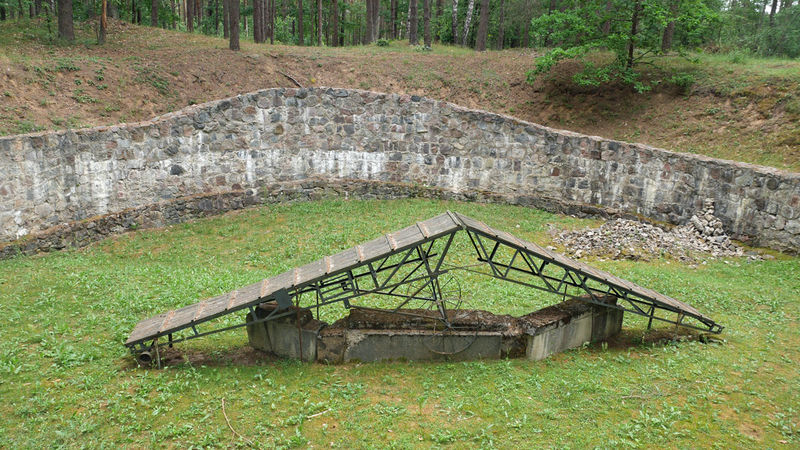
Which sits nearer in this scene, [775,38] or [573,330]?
[573,330]

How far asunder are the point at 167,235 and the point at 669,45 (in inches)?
812

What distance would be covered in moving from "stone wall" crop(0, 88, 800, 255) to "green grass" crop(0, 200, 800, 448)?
267cm

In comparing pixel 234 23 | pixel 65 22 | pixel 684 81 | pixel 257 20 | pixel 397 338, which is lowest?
pixel 397 338

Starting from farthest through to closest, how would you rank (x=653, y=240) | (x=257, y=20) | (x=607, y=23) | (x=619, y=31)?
(x=257, y=20) < (x=607, y=23) < (x=619, y=31) < (x=653, y=240)

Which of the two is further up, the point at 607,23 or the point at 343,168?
the point at 607,23

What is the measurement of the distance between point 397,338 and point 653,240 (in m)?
8.72

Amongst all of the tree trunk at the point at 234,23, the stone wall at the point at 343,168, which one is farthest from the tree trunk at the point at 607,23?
the tree trunk at the point at 234,23

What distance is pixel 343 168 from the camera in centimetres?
1769

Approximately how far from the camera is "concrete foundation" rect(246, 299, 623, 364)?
7.74 meters

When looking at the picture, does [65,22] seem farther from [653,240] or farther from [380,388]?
[653,240]

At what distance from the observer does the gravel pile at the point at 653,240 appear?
13.4 metres

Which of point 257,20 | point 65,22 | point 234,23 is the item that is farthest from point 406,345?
point 257,20

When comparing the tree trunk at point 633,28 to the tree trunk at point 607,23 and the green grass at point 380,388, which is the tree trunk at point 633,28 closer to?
the tree trunk at point 607,23

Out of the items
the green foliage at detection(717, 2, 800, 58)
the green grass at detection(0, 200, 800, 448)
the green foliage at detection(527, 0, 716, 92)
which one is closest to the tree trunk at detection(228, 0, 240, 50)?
the green foliage at detection(527, 0, 716, 92)
